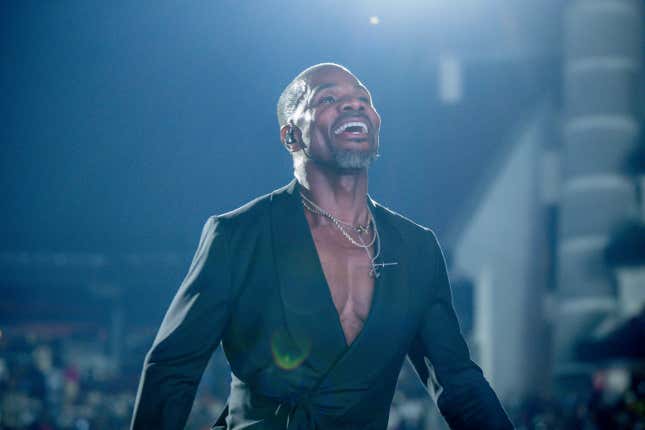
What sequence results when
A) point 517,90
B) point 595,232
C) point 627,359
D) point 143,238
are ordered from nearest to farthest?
1. point 627,359
2. point 143,238
3. point 595,232
4. point 517,90

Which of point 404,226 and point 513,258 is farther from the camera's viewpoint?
point 513,258

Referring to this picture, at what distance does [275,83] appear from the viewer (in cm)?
921

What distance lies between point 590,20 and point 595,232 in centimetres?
492

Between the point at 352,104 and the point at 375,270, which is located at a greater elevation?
the point at 352,104

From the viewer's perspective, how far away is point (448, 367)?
2.17 meters

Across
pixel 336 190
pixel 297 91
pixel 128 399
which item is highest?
pixel 297 91

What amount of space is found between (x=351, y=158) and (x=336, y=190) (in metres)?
0.15

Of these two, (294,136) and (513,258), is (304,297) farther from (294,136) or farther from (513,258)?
(513,258)

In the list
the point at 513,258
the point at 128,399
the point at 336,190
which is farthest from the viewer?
the point at 513,258

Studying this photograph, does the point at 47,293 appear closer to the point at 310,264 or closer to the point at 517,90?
the point at 517,90

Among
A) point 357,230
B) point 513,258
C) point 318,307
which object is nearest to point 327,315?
point 318,307

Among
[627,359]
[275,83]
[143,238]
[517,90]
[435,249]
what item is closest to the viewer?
[435,249]

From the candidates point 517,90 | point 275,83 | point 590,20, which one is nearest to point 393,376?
point 275,83

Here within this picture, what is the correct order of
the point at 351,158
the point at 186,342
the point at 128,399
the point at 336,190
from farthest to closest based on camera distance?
the point at 128,399
the point at 336,190
the point at 351,158
the point at 186,342
